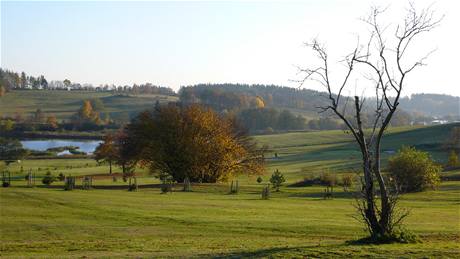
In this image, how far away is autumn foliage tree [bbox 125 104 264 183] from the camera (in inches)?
2554

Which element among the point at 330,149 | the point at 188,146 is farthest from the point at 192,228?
the point at 330,149

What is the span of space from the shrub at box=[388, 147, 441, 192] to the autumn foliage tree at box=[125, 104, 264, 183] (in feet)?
56.8

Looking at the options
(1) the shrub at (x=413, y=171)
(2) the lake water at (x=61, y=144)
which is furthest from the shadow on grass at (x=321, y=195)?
(2) the lake water at (x=61, y=144)

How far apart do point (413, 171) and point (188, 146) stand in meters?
24.3

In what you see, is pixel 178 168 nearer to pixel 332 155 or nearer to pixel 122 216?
pixel 122 216

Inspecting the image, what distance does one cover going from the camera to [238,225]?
2805cm

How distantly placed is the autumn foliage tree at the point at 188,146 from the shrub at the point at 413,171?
17.3m

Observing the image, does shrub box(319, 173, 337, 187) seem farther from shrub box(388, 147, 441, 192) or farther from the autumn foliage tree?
the autumn foliage tree

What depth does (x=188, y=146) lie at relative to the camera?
211ft

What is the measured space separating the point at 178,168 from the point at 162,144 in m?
3.35

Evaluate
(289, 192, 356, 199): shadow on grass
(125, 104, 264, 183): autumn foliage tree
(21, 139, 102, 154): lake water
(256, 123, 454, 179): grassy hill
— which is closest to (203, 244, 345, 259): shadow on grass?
(289, 192, 356, 199): shadow on grass

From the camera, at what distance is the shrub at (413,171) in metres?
55.2

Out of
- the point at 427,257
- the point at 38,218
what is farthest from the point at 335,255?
the point at 38,218

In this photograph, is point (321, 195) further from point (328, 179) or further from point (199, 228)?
point (199, 228)
